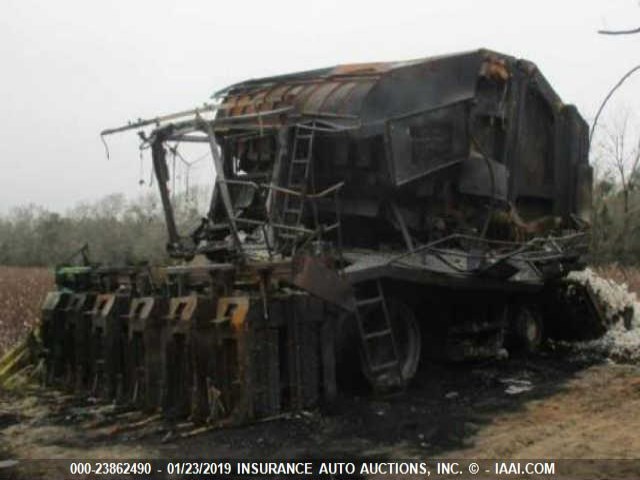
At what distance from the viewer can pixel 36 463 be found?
19.4 ft

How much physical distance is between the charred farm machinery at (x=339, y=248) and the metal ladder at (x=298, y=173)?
0.02 m

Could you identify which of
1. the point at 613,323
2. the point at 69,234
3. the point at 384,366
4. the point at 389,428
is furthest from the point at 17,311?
the point at 69,234

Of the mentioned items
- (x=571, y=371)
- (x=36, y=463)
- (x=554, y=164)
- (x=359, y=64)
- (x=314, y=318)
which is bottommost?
(x=571, y=371)

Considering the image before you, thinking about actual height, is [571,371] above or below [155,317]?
below

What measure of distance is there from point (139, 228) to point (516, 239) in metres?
32.2

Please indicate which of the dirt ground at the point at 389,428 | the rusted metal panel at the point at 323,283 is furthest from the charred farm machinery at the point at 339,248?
the dirt ground at the point at 389,428

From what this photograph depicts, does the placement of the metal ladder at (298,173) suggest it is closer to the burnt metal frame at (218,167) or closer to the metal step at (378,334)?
the burnt metal frame at (218,167)

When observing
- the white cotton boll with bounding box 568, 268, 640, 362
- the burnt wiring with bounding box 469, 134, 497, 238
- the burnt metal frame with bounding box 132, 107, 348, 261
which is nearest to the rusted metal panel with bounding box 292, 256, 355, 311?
the burnt metal frame with bounding box 132, 107, 348, 261

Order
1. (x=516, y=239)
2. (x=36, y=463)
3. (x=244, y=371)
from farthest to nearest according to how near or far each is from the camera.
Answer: (x=516, y=239), (x=244, y=371), (x=36, y=463)

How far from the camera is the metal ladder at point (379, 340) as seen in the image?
26.4 ft

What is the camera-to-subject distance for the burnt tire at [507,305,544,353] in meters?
10.8

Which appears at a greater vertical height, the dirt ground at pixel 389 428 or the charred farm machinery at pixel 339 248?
the charred farm machinery at pixel 339 248

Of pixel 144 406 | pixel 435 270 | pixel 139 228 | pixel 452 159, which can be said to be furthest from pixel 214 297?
pixel 139 228

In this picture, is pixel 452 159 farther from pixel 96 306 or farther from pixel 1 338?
pixel 1 338
